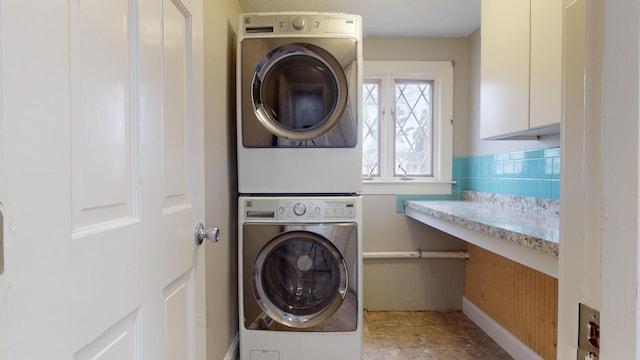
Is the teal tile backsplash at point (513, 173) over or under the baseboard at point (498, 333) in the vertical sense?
over

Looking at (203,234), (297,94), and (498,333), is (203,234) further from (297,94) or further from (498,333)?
(498,333)

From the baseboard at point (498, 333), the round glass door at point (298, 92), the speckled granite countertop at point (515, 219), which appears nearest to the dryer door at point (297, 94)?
the round glass door at point (298, 92)

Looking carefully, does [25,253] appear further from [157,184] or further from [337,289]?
[337,289]

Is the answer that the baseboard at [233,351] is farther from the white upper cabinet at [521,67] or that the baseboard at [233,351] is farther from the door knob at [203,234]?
the white upper cabinet at [521,67]

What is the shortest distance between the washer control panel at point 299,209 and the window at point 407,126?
994mm

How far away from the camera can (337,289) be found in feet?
5.82

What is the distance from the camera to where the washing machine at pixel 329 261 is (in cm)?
174

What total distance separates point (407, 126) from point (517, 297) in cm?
144

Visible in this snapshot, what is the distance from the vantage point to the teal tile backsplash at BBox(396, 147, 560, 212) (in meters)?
1.79

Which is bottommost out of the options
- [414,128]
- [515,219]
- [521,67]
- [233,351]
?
[233,351]

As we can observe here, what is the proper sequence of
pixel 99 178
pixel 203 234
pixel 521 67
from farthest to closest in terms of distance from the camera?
1. pixel 521 67
2. pixel 203 234
3. pixel 99 178

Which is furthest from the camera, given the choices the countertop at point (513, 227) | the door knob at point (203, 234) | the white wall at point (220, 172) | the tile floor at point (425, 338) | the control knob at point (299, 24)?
the tile floor at point (425, 338)

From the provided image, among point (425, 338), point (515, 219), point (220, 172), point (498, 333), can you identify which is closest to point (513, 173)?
point (515, 219)

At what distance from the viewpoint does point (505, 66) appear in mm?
1657
